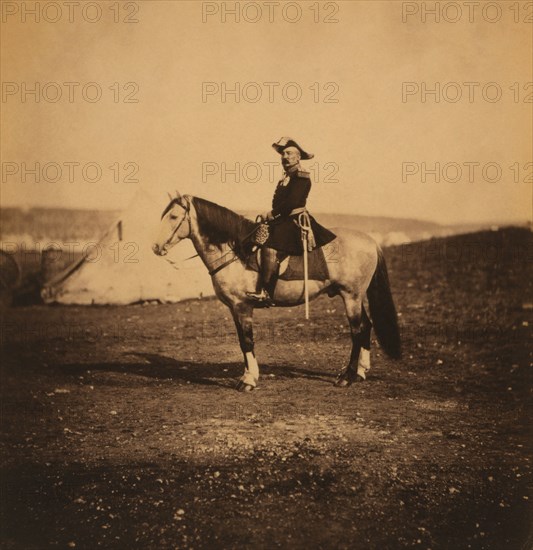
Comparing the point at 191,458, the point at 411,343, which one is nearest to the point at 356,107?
the point at 411,343

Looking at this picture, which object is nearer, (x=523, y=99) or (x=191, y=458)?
(x=191, y=458)

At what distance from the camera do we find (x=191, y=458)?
8.15 feet

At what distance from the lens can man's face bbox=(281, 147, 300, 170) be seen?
108 inches

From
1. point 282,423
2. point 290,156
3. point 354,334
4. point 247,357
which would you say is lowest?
point 282,423

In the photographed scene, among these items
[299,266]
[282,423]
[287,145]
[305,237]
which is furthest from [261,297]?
[287,145]

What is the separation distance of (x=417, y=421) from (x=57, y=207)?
1975mm

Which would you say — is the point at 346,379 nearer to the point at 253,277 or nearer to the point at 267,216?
the point at 253,277

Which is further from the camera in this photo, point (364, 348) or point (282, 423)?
point (364, 348)

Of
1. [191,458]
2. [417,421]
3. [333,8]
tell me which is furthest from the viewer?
A: [333,8]

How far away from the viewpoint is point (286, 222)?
280 cm

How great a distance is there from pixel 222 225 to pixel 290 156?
456 mm

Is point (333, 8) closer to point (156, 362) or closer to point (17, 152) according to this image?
point (17, 152)

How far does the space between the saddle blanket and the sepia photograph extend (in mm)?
11

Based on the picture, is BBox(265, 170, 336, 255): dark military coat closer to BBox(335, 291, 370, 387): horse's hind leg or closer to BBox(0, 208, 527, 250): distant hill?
BBox(0, 208, 527, 250): distant hill
